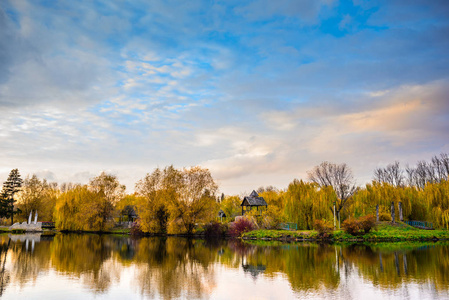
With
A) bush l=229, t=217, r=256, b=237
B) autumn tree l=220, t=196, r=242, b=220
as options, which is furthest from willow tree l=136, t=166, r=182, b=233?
autumn tree l=220, t=196, r=242, b=220

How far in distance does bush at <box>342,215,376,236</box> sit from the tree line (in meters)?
3.39

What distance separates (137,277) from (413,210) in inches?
1669

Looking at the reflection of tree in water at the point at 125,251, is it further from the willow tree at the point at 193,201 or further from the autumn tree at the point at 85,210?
the autumn tree at the point at 85,210

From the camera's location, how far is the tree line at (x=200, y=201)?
44500 mm

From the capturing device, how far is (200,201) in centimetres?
5162

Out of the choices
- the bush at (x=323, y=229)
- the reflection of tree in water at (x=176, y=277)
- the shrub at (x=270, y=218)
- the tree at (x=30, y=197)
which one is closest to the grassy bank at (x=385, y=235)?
the bush at (x=323, y=229)

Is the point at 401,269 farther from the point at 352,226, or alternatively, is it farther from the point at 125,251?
the point at 125,251

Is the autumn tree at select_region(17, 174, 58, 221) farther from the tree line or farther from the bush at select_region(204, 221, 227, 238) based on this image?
the bush at select_region(204, 221, 227, 238)

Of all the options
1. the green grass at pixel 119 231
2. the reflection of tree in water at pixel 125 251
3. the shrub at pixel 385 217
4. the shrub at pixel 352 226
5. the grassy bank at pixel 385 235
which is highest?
the shrub at pixel 385 217

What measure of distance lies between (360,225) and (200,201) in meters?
24.1

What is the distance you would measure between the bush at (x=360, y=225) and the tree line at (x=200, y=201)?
339 cm

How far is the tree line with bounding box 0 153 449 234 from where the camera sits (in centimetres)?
4450

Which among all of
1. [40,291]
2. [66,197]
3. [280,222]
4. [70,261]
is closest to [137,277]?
[40,291]

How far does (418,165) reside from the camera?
79.3m
